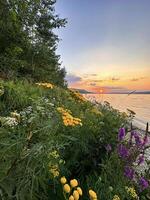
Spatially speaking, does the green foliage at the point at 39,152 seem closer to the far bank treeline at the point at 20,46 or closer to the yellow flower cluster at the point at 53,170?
the yellow flower cluster at the point at 53,170

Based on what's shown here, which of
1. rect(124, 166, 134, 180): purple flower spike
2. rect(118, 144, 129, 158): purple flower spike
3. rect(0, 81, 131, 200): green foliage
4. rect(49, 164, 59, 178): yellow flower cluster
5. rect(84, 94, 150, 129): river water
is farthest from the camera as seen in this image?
rect(84, 94, 150, 129): river water

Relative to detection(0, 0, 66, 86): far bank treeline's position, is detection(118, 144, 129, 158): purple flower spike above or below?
below

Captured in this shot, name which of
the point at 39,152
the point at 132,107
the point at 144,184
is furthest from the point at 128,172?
the point at 132,107

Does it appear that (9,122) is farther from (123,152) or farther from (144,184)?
(144,184)

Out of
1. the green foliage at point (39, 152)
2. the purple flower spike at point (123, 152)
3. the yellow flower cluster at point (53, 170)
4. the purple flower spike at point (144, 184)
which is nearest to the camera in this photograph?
the green foliage at point (39, 152)

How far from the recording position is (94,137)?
5.37 metres

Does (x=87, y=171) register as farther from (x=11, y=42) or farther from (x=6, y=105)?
(x=11, y=42)

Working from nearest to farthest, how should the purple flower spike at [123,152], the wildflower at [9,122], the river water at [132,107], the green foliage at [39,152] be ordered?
the green foliage at [39,152], the wildflower at [9,122], the purple flower spike at [123,152], the river water at [132,107]

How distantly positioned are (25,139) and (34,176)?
0.28 meters

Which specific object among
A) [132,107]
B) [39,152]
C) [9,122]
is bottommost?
[132,107]

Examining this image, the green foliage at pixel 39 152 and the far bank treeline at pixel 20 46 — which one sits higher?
the far bank treeline at pixel 20 46

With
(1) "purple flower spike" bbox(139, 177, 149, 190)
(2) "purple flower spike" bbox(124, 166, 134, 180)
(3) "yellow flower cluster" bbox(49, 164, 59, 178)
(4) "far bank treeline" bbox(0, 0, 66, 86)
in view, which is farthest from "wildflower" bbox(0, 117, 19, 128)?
(4) "far bank treeline" bbox(0, 0, 66, 86)

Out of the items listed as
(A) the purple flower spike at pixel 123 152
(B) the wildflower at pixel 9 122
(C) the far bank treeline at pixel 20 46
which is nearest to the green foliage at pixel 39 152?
(B) the wildflower at pixel 9 122

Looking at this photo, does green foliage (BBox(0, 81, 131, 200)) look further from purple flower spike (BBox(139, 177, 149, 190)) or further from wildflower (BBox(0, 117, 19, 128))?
purple flower spike (BBox(139, 177, 149, 190))
